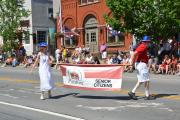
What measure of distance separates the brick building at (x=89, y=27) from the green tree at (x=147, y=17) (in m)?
9.88

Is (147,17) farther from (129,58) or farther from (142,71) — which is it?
→ (142,71)

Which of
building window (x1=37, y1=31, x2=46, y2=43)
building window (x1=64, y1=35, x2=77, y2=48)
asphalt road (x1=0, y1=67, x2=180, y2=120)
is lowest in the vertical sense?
asphalt road (x1=0, y1=67, x2=180, y2=120)

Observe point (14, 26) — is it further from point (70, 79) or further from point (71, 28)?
point (70, 79)

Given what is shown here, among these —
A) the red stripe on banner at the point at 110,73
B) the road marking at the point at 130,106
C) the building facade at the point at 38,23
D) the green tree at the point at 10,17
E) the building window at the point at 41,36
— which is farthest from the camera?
the building window at the point at 41,36

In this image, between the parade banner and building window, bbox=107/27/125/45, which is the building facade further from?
the parade banner

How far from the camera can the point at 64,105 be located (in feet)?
43.3

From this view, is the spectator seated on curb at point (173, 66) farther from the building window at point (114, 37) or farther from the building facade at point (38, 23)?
the building facade at point (38, 23)

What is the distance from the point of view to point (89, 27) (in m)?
44.1

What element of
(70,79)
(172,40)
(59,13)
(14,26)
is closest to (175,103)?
(70,79)

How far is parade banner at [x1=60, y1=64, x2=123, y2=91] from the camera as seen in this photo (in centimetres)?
1408

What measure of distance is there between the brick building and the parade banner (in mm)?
24481

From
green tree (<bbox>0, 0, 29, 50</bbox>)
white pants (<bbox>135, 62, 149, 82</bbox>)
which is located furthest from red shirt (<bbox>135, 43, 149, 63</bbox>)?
green tree (<bbox>0, 0, 29, 50</bbox>)

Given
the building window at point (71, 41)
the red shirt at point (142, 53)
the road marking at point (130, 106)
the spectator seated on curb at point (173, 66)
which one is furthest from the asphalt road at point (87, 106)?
the building window at point (71, 41)

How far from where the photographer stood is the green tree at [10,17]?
42375 mm
